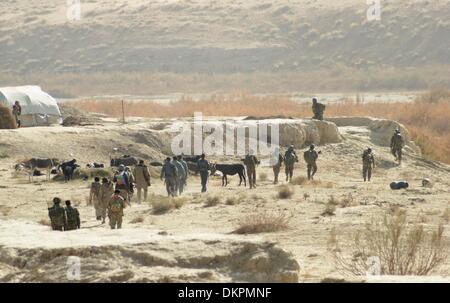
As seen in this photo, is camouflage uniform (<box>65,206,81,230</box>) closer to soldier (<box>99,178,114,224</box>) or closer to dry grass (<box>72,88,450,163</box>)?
soldier (<box>99,178,114,224</box>)

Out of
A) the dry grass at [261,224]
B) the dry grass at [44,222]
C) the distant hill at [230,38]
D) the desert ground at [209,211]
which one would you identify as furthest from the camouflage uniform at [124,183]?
the distant hill at [230,38]

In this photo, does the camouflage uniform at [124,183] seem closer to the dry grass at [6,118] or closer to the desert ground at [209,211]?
the desert ground at [209,211]

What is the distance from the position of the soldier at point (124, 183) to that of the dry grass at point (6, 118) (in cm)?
1371

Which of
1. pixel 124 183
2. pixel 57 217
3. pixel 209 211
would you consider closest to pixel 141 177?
pixel 209 211

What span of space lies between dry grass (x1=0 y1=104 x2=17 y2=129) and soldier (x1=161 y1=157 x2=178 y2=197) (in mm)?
11662

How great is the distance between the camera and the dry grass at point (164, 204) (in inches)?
1079

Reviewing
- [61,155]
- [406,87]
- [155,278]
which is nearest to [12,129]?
[61,155]

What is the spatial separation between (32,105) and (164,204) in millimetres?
16683

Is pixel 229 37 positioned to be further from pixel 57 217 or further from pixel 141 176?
pixel 57 217

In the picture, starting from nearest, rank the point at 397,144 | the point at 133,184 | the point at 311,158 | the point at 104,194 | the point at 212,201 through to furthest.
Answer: the point at 104,194, the point at 133,184, the point at 212,201, the point at 311,158, the point at 397,144

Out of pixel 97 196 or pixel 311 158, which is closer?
pixel 97 196

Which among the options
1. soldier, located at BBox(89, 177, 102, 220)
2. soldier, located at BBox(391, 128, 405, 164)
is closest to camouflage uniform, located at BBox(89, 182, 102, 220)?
soldier, located at BBox(89, 177, 102, 220)

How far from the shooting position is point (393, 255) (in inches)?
739
